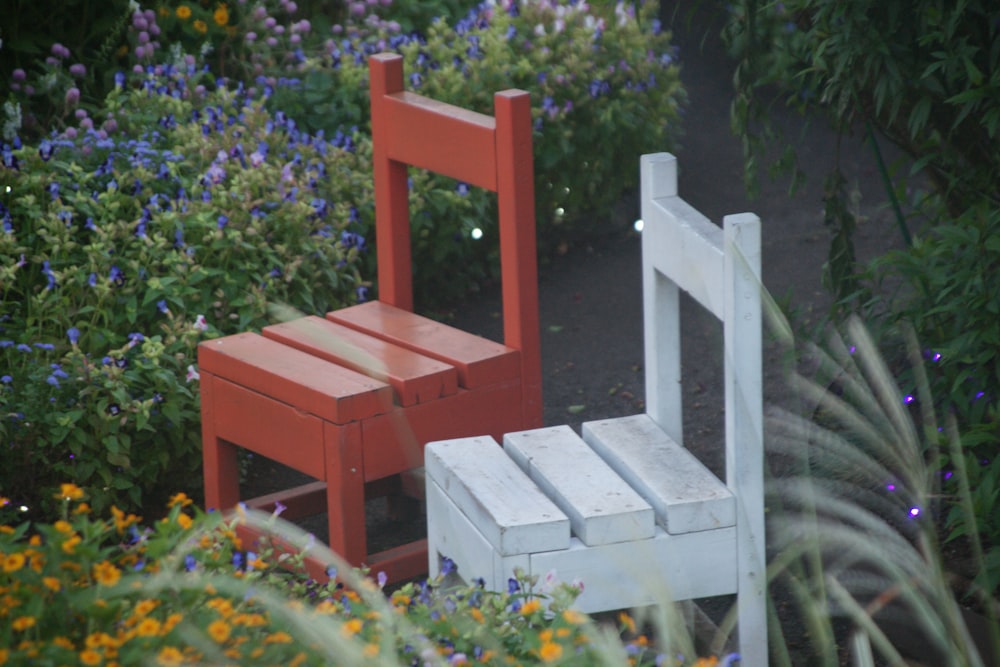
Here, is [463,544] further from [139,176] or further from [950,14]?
[139,176]

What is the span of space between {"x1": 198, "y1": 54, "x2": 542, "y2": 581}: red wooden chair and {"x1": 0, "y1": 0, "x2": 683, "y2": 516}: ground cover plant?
1.39 ft

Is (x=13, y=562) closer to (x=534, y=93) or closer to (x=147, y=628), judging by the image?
(x=147, y=628)

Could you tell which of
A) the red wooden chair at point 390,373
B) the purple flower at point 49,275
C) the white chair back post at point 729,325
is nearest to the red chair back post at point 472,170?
the red wooden chair at point 390,373

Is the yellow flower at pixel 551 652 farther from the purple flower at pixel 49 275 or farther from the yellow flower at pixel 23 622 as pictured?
the purple flower at pixel 49 275

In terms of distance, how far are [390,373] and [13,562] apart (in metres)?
1.40

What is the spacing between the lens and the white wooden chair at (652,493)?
90.7 inches

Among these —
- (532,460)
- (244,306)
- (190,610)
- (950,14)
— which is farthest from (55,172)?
(190,610)

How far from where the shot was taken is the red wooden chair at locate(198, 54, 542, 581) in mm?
2830

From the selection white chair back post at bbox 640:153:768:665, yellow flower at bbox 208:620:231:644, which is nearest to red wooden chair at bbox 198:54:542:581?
white chair back post at bbox 640:153:768:665

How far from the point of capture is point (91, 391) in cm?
341

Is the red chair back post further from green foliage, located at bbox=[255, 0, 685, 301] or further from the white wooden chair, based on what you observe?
green foliage, located at bbox=[255, 0, 685, 301]

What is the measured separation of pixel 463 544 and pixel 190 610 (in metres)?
0.91

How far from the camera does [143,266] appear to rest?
3785 mm

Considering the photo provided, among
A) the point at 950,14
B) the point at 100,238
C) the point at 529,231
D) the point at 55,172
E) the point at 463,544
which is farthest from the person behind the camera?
the point at 55,172
